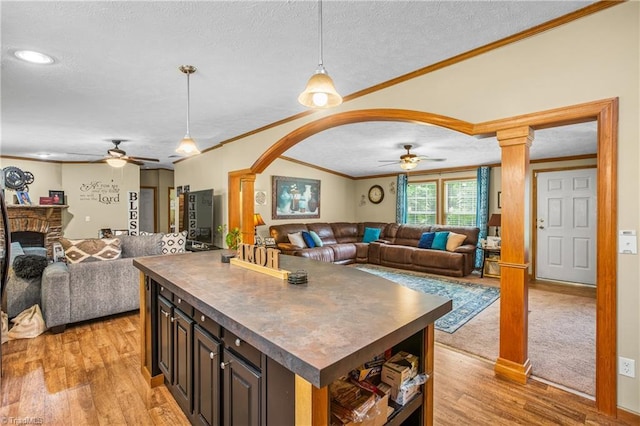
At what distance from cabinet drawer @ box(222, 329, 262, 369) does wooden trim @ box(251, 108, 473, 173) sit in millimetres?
2359

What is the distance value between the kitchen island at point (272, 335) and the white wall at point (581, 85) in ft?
4.71

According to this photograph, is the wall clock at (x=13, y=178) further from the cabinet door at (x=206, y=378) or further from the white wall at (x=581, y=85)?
the white wall at (x=581, y=85)

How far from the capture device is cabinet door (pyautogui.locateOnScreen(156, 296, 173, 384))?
213 centimetres

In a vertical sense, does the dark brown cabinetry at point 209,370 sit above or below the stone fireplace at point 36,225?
below

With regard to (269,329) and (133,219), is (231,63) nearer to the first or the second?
(269,329)

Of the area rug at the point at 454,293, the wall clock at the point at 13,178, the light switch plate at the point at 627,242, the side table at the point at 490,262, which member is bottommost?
the area rug at the point at 454,293

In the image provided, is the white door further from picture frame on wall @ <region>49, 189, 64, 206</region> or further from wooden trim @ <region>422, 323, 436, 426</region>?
picture frame on wall @ <region>49, 189, 64, 206</region>

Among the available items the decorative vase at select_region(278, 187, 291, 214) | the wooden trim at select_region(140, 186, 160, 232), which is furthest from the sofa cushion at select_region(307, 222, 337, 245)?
the wooden trim at select_region(140, 186, 160, 232)

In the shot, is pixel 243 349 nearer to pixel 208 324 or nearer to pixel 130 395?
pixel 208 324

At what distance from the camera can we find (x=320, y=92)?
1.84m

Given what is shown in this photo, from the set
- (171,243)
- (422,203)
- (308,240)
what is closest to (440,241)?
(422,203)

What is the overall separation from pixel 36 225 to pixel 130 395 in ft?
22.0

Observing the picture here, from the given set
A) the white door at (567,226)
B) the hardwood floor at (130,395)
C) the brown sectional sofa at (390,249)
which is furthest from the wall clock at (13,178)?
the white door at (567,226)

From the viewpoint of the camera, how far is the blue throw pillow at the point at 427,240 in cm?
694
